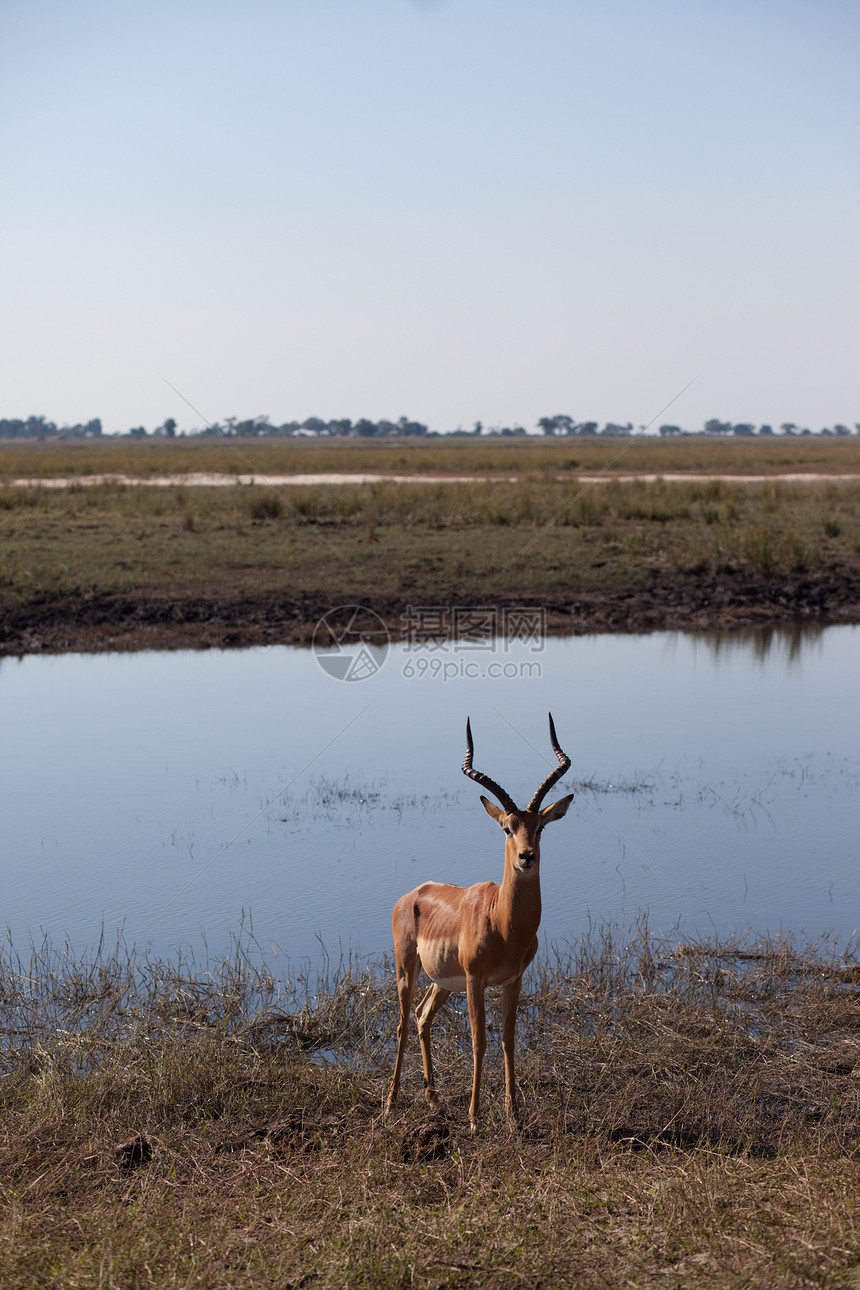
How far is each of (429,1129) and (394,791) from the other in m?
6.45

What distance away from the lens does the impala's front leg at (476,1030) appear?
4961 mm

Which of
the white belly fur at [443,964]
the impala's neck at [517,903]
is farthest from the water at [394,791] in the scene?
the impala's neck at [517,903]

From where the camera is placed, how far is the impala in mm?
4875

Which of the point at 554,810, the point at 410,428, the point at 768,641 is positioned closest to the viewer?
the point at 554,810

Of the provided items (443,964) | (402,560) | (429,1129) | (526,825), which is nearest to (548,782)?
(526,825)

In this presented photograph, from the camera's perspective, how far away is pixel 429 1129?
193 inches

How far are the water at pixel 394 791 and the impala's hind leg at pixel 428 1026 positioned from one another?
83.6 inches

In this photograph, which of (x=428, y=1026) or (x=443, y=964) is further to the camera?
(x=428, y=1026)

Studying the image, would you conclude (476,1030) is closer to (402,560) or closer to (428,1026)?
(428,1026)

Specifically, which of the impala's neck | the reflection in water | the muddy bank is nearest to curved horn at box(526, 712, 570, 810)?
the impala's neck

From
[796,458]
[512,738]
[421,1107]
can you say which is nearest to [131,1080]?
[421,1107]

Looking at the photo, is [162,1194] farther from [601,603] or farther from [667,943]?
[601,603]

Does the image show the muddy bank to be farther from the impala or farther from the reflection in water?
the impala

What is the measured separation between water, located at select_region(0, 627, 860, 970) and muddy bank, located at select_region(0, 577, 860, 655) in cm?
112
